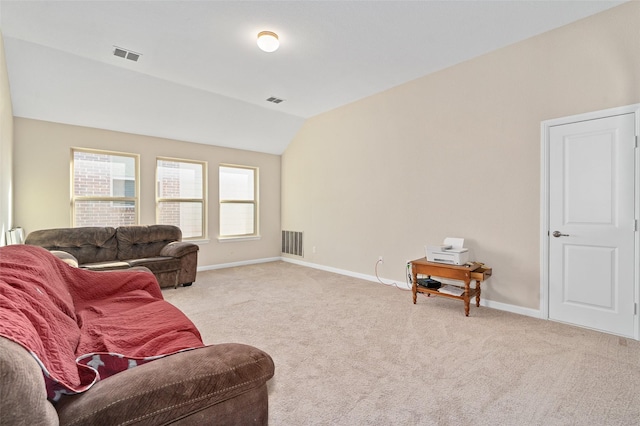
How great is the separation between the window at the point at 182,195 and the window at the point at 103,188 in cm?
39

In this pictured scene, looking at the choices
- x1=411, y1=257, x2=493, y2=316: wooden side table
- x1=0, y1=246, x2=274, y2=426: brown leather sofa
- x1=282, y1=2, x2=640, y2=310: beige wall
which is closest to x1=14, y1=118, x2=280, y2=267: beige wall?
x1=282, y1=2, x2=640, y2=310: beige wall

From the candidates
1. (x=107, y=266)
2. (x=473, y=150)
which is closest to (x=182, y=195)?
(x=107, y=266)

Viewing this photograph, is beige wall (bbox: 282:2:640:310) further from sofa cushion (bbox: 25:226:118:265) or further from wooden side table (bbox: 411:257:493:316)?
sofa cushion (bbox: 25:226:118:265)

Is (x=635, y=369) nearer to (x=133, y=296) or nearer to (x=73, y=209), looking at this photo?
(x=133, y=296)

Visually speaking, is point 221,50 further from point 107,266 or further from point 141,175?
point 107,266

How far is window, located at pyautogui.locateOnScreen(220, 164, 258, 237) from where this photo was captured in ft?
19.8

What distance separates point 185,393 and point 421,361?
1.90 m

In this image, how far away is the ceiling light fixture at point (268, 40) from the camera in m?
3.04

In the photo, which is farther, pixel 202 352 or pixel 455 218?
pixel 455 218

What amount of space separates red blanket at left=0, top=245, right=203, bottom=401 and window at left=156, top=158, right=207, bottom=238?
3152mm

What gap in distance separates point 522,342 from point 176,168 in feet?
17.9

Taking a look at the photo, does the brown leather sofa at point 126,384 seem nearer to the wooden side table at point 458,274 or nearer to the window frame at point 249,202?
the wooden side table at point 458,274

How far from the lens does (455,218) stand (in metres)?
3.88

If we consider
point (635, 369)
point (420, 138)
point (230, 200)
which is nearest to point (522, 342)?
point (635, 369)
